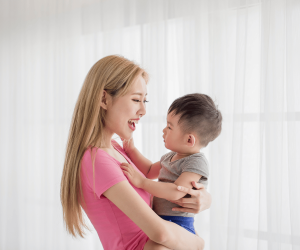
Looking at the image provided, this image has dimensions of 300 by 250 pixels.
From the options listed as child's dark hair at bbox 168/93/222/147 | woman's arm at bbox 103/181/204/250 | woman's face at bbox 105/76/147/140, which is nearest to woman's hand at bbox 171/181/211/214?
woman's arm at bbox 103/181/204/250

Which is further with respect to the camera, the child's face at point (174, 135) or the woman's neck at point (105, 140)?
the child's face at point (174, 135)

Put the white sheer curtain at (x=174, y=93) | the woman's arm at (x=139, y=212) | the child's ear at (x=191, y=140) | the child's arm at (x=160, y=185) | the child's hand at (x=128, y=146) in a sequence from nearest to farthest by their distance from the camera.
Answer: the woman's arm at (x=139, y=212), the child's arm at (x=160, y=185), the child's ear at (x=191, y=140), the child's hand at (x=128, y=146), the white sheer curtain at (x=174, y=93)

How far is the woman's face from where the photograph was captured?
1.30 metres

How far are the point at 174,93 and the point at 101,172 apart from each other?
122 centimetres

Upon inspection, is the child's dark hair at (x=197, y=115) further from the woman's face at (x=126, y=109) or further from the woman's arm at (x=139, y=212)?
the woman's arm at (x=139, y=212)

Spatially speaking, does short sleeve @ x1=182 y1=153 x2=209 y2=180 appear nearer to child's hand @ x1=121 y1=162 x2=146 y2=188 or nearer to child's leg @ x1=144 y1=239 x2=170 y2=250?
child's hand @ x1=121 y1=162 x2=146 y2=188

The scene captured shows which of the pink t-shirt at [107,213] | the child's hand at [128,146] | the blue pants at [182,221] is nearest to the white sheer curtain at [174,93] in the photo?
the child's hand at [128,146]

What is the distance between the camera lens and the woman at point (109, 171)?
1.12m

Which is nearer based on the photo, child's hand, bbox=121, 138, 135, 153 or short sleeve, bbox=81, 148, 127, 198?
short sleeve, bbox=81, 148, 127, 198

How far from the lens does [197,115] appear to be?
139cm

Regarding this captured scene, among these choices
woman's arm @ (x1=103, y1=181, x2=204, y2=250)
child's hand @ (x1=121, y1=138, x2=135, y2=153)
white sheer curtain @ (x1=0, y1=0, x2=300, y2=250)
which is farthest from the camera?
white sheer curtain @ (x1=0, y1=0, x2=300, y2=250)

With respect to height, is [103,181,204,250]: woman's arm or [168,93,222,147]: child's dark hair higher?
[168,93,222,147]: child's dark hair

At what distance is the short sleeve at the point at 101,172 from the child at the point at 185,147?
119 mm
